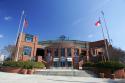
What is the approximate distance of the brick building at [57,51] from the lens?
3331 centimetres

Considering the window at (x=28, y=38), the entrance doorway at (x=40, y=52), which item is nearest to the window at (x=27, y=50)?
the window at (x=28, y=38)

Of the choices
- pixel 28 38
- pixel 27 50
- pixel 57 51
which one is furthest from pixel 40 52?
pixel 28 38

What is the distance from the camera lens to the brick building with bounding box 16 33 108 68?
3331cm

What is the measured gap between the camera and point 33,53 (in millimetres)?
34625

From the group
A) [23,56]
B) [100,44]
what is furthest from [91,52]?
[23,56]

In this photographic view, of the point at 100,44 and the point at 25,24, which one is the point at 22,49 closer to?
the point at 25,24

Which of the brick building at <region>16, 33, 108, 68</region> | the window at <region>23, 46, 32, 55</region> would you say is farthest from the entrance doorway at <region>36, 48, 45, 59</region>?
the window at <region>23, 46, 32, 55</region>

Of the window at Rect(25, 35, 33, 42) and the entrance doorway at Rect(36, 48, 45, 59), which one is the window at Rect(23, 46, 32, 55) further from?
the entrance doorway at Rect(36, 48, 45, 59)

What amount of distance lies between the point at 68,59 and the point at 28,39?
11.7 metres

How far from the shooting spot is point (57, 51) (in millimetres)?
36219

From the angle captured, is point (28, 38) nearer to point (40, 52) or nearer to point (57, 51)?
point (40, 52)

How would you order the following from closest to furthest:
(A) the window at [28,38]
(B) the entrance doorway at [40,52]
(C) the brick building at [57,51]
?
1. (C) the brick building at [57,51]
2. (A) the window at [28,38]
3. (B) the entrance doorway at [40,52]

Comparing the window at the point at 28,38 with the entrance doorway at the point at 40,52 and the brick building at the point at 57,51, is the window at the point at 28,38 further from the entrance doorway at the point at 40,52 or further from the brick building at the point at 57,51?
the entrance doorway at the point at 40,52

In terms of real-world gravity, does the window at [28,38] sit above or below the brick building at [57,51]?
above
